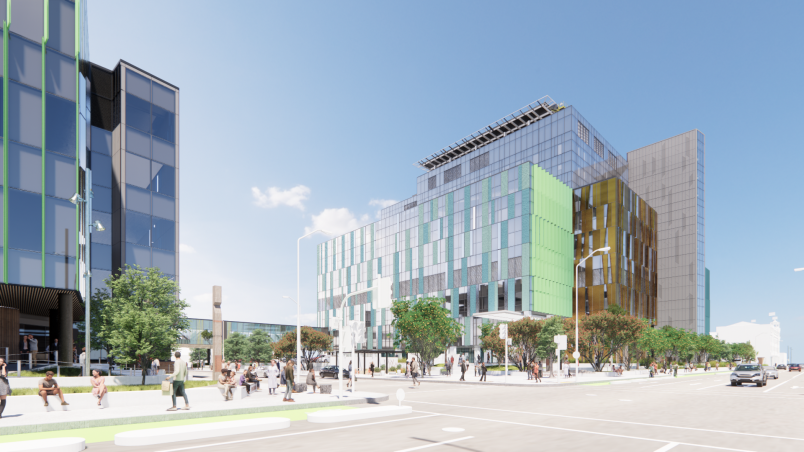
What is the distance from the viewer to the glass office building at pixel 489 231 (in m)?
79.4

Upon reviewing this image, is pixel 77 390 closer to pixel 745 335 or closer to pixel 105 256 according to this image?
pixel 105 256

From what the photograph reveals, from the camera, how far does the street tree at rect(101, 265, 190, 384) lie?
A: 2698cm

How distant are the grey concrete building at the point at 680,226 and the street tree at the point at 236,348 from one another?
9191cm

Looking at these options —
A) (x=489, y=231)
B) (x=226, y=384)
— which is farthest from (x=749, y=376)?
(x=489, y=231)

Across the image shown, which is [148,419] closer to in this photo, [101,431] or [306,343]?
[101,431]

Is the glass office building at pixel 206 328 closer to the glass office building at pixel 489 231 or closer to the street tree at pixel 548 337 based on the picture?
the glass office building at pixel 489 231

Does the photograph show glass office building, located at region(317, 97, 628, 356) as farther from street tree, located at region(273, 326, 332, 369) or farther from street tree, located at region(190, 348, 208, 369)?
street tree, located at region(190, 348, 208, 369)

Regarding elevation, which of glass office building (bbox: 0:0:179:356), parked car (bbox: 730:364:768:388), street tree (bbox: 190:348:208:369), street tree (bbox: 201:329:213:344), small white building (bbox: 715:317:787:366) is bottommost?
small white building (bbox: 715:317:787:366)

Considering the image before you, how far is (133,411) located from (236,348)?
69.8 metres

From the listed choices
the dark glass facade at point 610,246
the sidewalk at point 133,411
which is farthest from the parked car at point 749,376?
the dark glass facade at point 610,246

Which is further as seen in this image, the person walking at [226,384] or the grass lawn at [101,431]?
the person walking at [226,384]

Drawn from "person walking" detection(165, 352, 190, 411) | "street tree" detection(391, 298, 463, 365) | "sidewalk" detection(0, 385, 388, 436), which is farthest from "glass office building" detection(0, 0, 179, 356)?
"street tree" detection(391, 298, 463, 365)

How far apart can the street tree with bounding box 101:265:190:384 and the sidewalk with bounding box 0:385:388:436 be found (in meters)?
4.38

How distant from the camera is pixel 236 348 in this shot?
84.9 m
